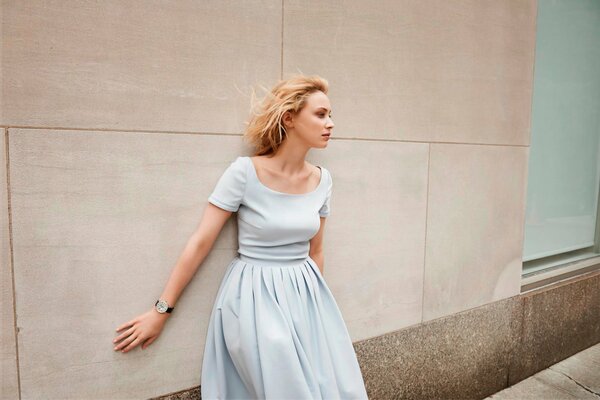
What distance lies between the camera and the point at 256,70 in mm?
2471

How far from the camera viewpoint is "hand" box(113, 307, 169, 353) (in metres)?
2.18

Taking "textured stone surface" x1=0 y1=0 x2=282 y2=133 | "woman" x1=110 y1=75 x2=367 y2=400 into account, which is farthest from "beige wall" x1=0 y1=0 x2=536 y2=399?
"woman" x1=110 y1=75 x2=367 y2=400

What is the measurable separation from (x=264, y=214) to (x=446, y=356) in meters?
2.33

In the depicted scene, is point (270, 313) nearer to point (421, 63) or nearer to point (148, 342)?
point (148, 342)

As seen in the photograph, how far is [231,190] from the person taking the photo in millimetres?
2230

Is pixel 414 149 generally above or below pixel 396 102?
below

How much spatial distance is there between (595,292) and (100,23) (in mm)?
5461

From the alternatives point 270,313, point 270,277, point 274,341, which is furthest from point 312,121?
point 274,341

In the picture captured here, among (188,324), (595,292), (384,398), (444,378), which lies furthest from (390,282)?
(595,292)

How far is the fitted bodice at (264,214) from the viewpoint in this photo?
225cm

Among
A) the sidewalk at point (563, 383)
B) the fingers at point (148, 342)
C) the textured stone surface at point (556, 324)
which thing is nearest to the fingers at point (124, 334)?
the fingers at point (148, 342)

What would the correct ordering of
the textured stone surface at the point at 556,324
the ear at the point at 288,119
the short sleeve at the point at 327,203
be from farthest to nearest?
the textured stone surface at the point at 556,324 → the short sleeve at the point at 327,203 → the ear at the point at 288,119

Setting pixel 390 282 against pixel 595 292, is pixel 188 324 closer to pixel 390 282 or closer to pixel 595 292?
pixel 390 282

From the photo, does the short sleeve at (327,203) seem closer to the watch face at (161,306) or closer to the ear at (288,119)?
the ear at (288,119)
